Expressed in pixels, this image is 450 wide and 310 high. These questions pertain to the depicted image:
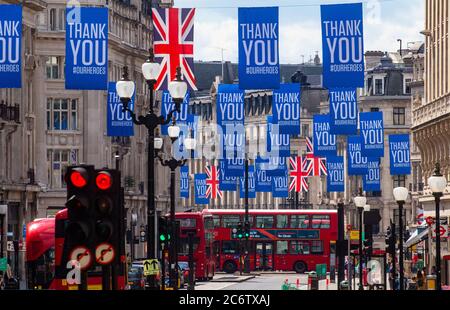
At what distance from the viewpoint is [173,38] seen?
47.3 meters

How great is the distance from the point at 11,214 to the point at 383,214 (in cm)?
8811

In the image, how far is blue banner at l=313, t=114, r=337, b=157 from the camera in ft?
246

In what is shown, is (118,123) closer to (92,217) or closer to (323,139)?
(323,139)

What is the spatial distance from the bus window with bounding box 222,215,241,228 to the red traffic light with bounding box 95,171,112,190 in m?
78.9

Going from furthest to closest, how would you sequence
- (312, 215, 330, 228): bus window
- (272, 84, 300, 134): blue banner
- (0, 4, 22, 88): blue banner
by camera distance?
(312, 215, 330, 228): bus window < (272, 84, 300, 134): blue banner < (0, 4, 22, 88): blue banner

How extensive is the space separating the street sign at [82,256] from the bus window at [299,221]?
7762 cm

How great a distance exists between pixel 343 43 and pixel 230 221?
50049 millimetres

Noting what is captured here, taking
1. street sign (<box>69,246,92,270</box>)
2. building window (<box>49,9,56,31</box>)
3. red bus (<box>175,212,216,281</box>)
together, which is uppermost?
building window (<box>49,9,56,31</box>)

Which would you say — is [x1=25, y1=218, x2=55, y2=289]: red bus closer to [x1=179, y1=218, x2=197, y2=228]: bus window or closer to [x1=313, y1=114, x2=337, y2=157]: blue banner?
[x1=313, y1=114, x2=337, y2=157]: blue banner

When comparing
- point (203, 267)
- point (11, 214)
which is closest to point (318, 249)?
point (203, 267)

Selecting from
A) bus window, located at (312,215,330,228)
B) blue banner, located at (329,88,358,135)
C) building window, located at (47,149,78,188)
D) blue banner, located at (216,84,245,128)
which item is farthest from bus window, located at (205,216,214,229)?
blue banner, located at (329,88,358,135)
